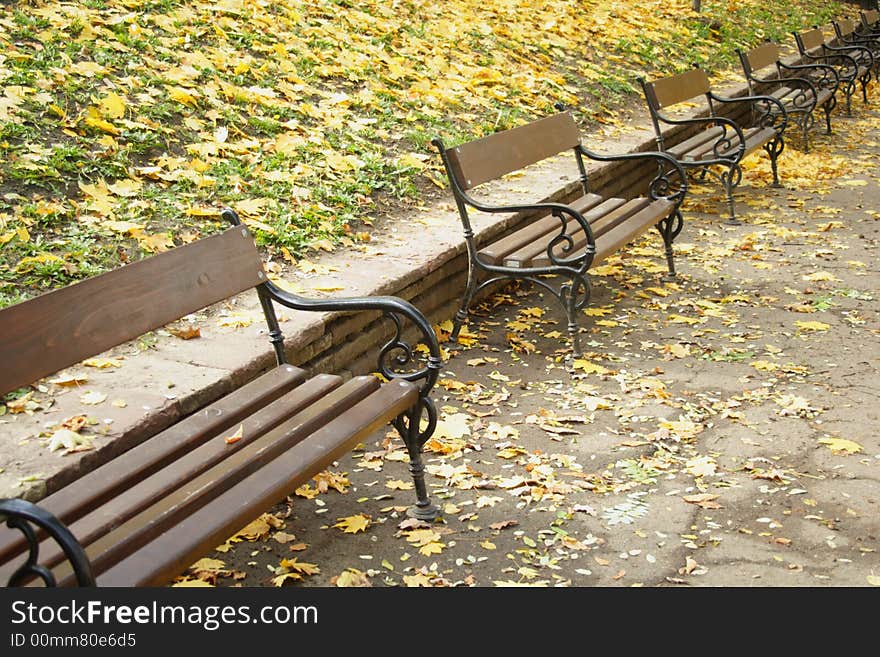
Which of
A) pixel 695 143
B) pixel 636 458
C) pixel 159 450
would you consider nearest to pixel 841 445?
pixel 636 458

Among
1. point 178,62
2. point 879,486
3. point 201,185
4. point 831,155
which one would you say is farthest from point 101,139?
point 831,155

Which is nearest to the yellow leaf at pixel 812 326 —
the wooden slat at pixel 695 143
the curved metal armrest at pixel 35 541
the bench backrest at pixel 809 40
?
the wooden slat at pixel 695 143

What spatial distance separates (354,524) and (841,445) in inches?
73.5

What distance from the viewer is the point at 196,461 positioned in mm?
2684

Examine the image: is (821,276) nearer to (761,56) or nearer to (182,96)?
(182,96)

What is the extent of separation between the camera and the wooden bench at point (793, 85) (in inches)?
352

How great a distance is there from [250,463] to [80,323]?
1.94ft

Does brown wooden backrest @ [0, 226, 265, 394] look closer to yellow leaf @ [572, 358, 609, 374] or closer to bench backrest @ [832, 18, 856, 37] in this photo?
yellow leaf @ [572, 358, 609, 374]

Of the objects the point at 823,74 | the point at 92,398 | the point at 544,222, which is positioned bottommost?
the point at 823,74

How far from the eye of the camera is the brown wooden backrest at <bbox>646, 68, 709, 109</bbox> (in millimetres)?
6895

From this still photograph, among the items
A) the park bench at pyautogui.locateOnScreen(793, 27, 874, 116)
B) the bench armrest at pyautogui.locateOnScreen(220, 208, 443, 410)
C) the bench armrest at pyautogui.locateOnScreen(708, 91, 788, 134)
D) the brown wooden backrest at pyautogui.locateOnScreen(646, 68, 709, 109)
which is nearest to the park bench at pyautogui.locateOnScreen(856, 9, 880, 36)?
the park bench at pyautogui.locateOnScreen(793, 27, 874, 116)

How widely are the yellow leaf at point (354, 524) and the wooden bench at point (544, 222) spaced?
1.61 m

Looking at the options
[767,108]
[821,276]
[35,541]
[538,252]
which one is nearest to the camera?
[35,541]

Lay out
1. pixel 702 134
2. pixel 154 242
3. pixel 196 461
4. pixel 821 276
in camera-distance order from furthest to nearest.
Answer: pixel 702 134 → pixel 821 276 → pixel 154 242 → pixel 196 461
